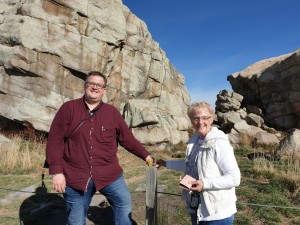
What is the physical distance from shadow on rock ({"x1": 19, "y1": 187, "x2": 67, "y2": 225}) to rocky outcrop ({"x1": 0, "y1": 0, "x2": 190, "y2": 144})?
7605 millimetres

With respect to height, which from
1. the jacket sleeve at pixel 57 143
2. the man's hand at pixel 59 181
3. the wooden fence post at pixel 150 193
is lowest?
the wooden fence post at pixel 150 193

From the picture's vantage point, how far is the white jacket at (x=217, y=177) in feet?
8.96

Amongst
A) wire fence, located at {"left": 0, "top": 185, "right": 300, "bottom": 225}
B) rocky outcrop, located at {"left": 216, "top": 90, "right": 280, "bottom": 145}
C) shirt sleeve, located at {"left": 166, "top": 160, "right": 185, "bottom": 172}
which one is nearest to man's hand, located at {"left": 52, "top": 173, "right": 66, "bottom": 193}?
shirt sleeve, located at {"left": 166, "top": 160, "right": 185, "bottom": 172}

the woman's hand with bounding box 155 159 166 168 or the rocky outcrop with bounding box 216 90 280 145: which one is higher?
the rocky outcrop with bounding box 216 90 280 145

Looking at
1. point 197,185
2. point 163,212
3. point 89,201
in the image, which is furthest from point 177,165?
point 163,212

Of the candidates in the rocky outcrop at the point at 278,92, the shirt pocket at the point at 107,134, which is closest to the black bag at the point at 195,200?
the shirt pocket at the point at 107,134

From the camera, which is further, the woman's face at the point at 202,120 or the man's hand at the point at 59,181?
the man's hand at the point at 59,181

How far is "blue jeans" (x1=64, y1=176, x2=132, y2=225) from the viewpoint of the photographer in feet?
11.8

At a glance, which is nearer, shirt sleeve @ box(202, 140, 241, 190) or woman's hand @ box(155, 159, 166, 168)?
shirt sleeve @ box(202, 140, 241, 190)

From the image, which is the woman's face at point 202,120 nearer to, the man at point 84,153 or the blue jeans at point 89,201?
the man at point 84,153

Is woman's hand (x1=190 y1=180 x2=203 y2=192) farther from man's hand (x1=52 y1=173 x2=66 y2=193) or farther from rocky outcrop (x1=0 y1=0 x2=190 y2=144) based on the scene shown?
rocky outcrop (x1=0 y1=0 x2=190 y2=144)

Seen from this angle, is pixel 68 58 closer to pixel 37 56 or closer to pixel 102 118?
pixel 37 56

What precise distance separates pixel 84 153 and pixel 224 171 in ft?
5.27

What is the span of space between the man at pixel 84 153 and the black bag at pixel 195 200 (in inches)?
43.5
